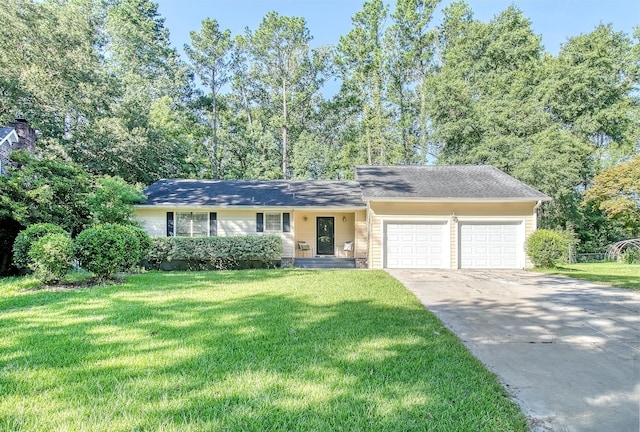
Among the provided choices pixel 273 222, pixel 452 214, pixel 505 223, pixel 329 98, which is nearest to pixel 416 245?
pixel 452 214

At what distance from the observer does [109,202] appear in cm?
1094

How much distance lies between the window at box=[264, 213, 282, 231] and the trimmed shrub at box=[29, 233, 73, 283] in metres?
7.25

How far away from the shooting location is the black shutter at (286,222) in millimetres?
13742

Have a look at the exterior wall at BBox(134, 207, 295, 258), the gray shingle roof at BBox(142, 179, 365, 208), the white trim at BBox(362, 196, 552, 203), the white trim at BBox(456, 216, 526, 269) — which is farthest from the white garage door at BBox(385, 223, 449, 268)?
the exterior wall at BBox(134, 207, 295, 258)

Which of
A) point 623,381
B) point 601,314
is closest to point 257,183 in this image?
point 601,314

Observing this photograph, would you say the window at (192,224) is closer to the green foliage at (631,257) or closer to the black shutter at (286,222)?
the black shutter at (286,222)

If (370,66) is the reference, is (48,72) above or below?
below

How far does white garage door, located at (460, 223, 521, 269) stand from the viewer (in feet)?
39.6

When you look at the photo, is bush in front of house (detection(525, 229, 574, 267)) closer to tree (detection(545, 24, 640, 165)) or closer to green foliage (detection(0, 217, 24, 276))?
tree (detection(545, 24, 640, 165))

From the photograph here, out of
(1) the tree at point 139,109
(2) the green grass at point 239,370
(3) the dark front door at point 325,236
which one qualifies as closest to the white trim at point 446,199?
(3) the dark front door at point 325,236

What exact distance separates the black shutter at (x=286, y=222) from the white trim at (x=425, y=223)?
3.97 metres

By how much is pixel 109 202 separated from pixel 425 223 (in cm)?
1099

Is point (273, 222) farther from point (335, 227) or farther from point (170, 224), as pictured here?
point (170, 224)

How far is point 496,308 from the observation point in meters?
5.75
